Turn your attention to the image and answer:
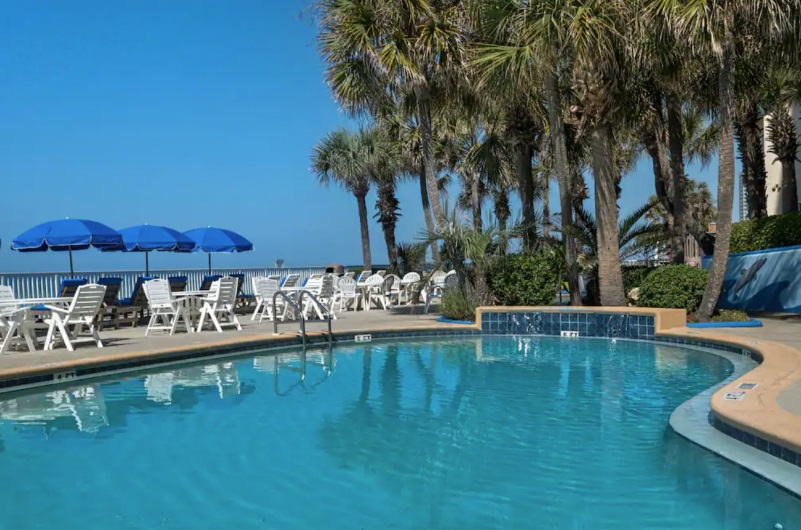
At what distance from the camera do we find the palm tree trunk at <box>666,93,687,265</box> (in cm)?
1362

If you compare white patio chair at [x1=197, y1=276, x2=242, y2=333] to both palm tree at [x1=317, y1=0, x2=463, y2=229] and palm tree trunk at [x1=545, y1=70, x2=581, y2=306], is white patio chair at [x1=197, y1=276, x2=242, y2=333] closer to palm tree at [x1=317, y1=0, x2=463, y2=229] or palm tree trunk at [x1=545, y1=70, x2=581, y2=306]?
palm tree at [x1=317, y1=0, x2=463, y2=229]

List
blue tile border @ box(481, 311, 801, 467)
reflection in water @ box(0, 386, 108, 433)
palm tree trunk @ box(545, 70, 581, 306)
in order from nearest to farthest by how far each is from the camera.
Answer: reflection in water @ box(0, 386, 108, 433), blue tile border @ box(481, 311, 801, 467), palm tree trunk @ box(545, 70, 581, 306)

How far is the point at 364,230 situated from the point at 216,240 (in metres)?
11.0

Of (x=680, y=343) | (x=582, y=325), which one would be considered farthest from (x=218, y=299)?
(x=680, y=343)

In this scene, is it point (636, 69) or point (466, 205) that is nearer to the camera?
point (636, 69)

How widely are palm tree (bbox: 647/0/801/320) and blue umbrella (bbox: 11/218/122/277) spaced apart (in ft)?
34.7

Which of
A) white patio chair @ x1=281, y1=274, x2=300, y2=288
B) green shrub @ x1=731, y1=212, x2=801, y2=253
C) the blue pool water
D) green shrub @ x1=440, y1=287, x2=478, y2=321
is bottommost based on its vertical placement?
the blue pool water

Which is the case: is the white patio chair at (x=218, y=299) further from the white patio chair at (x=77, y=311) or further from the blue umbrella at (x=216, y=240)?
the blue umbrella at (x=216, y=240)

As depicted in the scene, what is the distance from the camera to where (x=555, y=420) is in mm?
5875

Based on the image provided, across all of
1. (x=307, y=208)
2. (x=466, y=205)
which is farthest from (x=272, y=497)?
(x=307, y=208)

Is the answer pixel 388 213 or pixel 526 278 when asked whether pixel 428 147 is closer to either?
pixel 526 278

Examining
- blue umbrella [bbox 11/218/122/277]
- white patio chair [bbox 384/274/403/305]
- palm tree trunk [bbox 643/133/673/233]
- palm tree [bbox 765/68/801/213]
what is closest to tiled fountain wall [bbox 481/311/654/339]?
palm tree trunk [bbox 643/133/673/233]

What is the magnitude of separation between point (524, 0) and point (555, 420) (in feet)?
28.2

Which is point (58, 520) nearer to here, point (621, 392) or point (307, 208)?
point (621, 392)
